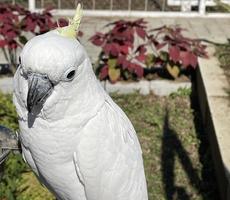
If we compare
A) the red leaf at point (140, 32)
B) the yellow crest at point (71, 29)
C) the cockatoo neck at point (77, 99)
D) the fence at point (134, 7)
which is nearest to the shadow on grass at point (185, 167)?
the red leaf at point (140, 32)

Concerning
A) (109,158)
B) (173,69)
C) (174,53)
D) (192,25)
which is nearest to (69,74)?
(109,158)

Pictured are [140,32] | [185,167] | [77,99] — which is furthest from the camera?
[140,32]

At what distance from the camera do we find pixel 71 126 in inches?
65.4

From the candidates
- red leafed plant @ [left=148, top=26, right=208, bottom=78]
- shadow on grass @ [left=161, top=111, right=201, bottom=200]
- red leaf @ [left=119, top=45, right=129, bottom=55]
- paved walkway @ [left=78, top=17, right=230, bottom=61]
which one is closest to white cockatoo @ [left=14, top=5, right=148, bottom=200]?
shadow on grass @ [left=161, top=111, right=201, bottom=200]

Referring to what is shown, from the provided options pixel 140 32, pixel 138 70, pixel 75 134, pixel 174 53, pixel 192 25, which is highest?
pixel 75 134

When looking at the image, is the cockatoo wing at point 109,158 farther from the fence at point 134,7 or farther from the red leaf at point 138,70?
the fence at point 134,7

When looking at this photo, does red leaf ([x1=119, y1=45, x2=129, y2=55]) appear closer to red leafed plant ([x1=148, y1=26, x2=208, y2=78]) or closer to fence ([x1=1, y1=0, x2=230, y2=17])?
red leafed plant ([x1=148, y1=26, x2=208, y2=78])

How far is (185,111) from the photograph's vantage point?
16.7 ft

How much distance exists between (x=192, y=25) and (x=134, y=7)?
1.04 metres

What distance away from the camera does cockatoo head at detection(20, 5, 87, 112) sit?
1493 mm

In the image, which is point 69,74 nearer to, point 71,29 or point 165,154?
point 71,29

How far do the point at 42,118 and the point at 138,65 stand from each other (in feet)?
11.9

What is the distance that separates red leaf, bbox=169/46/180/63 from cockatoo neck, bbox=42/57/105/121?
3.55 metres

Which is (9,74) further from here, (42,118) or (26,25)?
(42,118)
